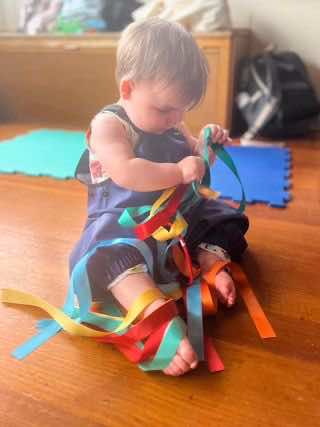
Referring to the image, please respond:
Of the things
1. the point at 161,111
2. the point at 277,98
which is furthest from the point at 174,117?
the point at 277,98

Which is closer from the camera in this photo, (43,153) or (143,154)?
(143,154)

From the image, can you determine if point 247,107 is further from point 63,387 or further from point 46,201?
point 63,387

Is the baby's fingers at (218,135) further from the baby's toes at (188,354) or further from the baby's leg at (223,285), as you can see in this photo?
the baby's toes at (188,354)

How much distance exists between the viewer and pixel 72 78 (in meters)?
2.09

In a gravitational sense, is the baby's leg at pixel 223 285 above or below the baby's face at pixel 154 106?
below

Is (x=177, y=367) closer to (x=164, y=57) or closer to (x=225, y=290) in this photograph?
(x=225, y=290)

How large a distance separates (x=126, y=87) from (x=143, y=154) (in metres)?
0.11

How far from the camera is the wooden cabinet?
5.63 feet

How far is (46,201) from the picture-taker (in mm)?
1135

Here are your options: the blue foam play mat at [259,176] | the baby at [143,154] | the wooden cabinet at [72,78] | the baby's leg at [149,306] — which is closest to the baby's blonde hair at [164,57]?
the baby at [143,154]

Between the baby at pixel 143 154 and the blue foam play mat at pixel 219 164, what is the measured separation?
0.42m

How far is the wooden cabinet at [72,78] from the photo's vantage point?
1.71m

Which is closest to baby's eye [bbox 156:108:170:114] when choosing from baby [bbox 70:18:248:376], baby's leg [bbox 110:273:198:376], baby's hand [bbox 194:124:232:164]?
baby [bbox 70:18:248:376]

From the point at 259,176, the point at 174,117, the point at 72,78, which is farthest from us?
the point at 72,78
